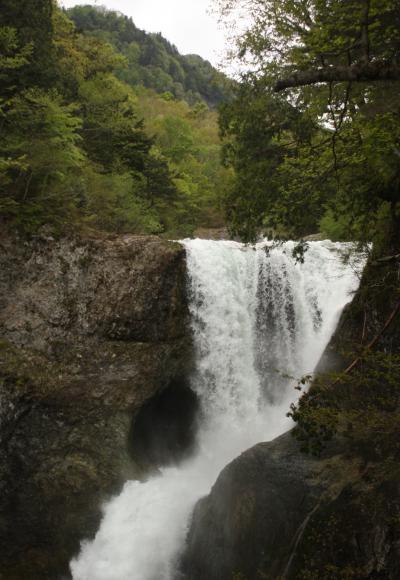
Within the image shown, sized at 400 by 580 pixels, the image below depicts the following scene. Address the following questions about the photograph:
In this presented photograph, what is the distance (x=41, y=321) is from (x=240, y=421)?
6.76 m

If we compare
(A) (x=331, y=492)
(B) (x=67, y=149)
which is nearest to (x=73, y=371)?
(B) (x=67, y=149)

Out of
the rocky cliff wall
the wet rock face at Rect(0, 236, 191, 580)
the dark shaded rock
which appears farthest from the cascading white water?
the rocky cliff wall

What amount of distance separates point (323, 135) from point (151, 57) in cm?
9403

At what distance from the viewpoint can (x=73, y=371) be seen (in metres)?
12.7

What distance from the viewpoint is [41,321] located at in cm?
1281

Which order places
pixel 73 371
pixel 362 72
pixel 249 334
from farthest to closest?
pixel 249 334 → pixel 73 371 → pixel 362 72

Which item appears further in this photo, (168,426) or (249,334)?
(249,334)

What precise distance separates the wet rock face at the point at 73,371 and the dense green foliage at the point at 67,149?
4.87ft

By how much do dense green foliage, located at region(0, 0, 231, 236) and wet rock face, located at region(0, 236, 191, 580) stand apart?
1.48m

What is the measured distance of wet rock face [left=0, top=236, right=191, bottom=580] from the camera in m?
11.9

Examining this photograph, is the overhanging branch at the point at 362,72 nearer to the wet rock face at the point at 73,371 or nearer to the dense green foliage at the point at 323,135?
the dense green foliage at the point at 323,135

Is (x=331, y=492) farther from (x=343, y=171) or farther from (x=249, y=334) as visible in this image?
(x=249, y=334)

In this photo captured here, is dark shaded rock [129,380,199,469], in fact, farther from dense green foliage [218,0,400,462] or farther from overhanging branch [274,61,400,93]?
overhanging branch [274,61,400,93]

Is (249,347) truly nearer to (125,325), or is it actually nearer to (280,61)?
(125,325)
